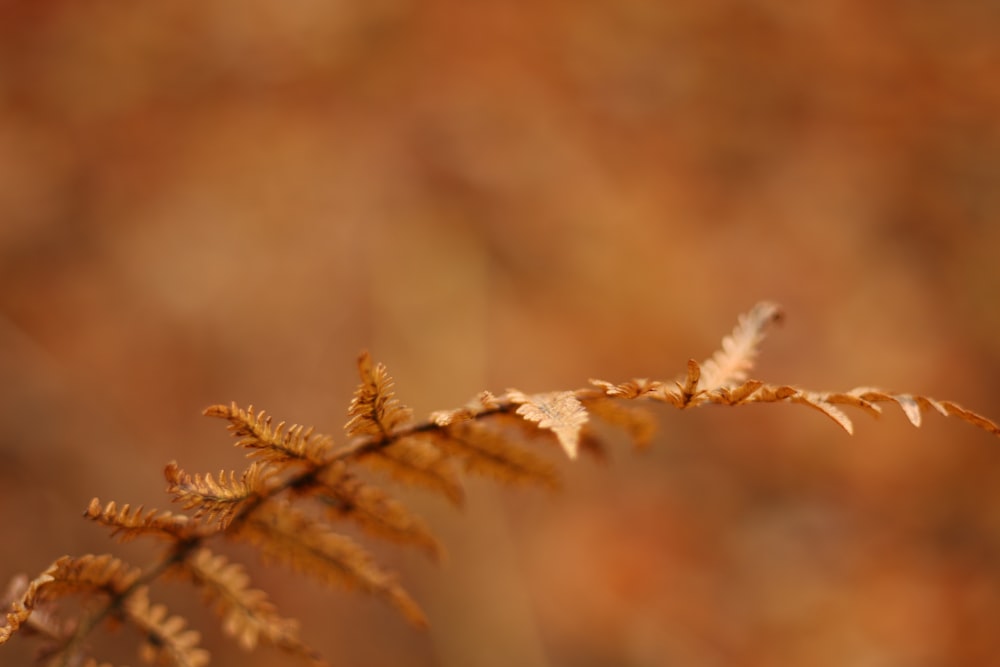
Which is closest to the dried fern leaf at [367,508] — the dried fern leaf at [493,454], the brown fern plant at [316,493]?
the brown fern plant at [316,493]

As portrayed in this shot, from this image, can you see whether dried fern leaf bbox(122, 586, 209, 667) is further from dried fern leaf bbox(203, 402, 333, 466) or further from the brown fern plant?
dried fern leaf bbox(203, 402, 333, 466)

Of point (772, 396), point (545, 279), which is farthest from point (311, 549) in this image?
point (545, 279)

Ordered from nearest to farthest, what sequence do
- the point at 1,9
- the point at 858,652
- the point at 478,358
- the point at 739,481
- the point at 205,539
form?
the point at 205,539
the point at 858,652
the point at 739,481
the point at 478,358
the point at 1,9

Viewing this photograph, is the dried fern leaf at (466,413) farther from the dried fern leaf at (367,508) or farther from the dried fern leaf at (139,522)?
the dried fern leaf at (139,522)

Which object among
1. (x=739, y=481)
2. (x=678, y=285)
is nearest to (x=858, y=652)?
(x=739, y=481)

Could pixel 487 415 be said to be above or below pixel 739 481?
below

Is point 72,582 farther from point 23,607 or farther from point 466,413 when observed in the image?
point 466,413

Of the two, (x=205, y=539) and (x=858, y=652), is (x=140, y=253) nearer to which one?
(x=205, y=539)
